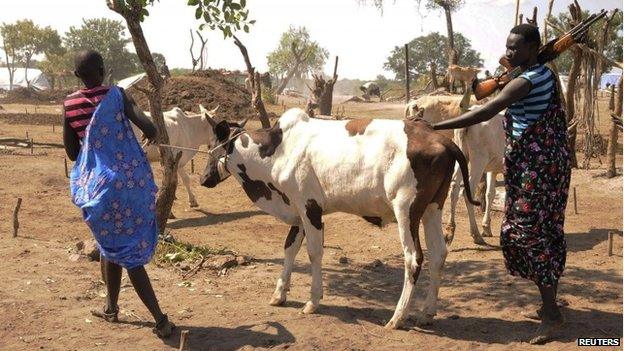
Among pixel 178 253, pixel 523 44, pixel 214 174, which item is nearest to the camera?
pixel 523 44

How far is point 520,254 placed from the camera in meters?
4.59

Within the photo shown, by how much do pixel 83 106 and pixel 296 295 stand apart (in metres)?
2.67

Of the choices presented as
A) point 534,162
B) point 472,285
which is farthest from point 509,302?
point 534,162

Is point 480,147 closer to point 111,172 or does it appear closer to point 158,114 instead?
point 158,114

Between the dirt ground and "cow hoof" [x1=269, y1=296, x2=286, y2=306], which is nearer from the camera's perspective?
the dirt ground

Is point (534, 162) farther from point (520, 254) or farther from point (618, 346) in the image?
point (618, 346)

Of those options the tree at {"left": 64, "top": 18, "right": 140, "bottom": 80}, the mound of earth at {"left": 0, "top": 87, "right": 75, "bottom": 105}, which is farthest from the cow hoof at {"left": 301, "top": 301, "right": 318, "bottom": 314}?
the tree at {"left": 64, "top": 18, "right": 140, "bottom": 80}

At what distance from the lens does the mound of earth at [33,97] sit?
40.5 m

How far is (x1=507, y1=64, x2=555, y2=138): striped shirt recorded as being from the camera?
4.32 meters

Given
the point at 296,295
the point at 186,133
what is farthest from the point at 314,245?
the point at 186,133

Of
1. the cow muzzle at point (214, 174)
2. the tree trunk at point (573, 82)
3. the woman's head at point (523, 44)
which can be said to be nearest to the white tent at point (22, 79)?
the tree trunk at point (573, 82)

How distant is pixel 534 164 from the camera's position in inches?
174

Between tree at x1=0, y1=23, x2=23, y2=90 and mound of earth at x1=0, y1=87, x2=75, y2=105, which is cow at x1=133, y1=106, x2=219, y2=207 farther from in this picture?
tree at x1=0, y1=23, x2=23, y2=90

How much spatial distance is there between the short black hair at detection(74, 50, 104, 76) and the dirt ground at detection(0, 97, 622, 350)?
6.65ft
